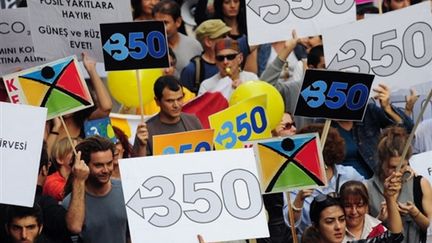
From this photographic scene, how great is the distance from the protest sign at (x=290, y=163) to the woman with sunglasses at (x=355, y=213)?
18.8 inches

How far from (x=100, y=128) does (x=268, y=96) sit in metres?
1.39

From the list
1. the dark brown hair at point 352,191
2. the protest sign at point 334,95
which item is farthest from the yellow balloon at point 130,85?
the dark brown hair at point 352,191

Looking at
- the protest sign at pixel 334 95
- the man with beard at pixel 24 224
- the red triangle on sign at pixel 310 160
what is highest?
the protest sign at pixel 334 95

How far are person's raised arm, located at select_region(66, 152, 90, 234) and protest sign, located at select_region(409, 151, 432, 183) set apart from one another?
100 inches

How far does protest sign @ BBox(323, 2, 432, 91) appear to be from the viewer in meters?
13.7

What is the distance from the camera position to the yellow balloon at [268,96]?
14.6 metres

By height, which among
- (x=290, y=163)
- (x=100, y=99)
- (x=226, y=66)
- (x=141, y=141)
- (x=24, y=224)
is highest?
(x=226, y=66)

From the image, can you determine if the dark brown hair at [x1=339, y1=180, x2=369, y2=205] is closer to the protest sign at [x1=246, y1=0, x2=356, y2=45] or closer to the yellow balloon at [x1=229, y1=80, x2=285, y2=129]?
the yellow balloon at [x1=229, y1=80, x2=285, y2=129]

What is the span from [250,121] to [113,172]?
3.43 feet

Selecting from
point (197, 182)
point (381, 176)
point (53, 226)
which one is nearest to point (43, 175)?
point (53, 226)

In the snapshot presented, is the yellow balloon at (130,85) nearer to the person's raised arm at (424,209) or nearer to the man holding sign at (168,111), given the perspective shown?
the man holding sign at (168,111)

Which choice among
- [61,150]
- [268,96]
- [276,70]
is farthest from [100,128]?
[276,70]

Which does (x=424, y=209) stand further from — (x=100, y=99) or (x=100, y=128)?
(x=100, y=99)

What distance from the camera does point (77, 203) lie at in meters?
12.4
